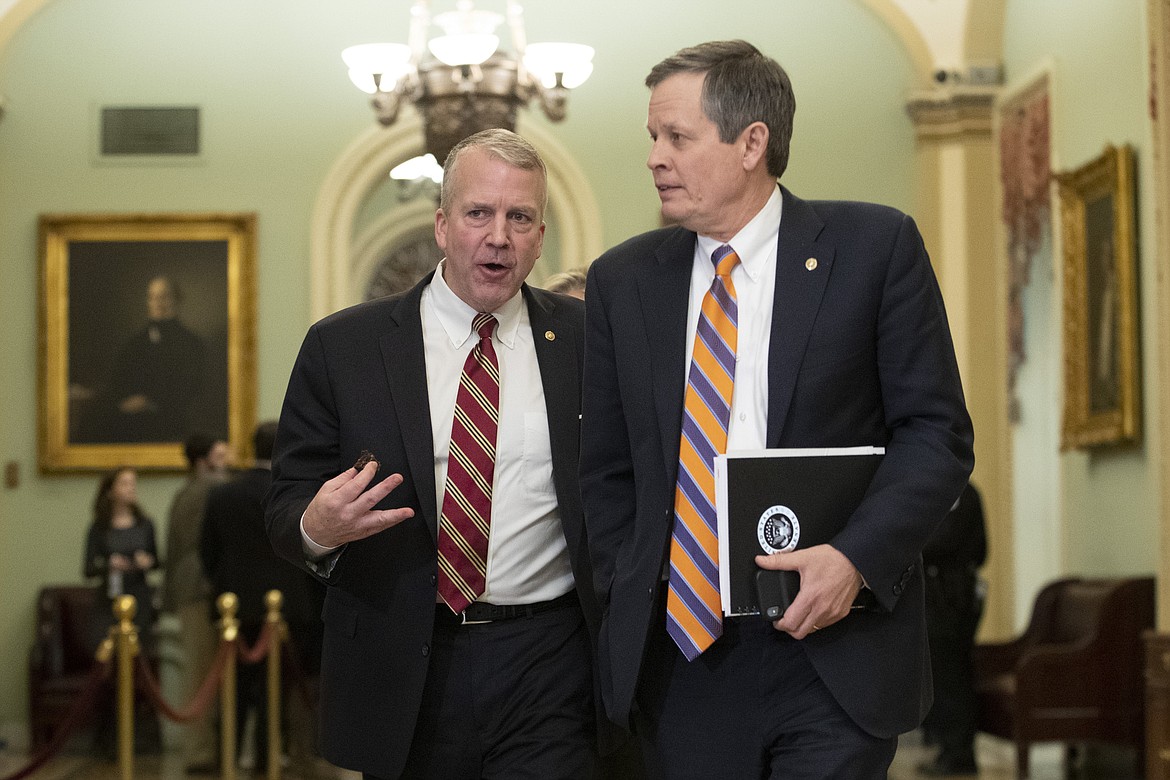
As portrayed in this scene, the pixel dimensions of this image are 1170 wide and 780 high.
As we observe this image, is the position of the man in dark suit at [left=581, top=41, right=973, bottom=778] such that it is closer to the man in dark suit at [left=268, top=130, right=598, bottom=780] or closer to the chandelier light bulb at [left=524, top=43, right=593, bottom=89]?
the man in dark suit at [left=268, top=130, right=598, bottom=780]

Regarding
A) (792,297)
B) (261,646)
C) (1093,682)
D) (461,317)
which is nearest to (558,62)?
(261,646)

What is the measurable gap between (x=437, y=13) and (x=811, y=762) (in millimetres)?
9879

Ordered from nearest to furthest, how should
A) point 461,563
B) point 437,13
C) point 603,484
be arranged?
point 603,484
point 461,563
point 437,13

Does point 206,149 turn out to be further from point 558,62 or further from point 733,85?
point 733,85

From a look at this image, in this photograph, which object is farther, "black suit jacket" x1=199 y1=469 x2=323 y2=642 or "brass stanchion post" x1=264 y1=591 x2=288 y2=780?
"black suit jacket" x1=199 y1=469 x2=323 y2=642

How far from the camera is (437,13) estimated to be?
39.3 ft

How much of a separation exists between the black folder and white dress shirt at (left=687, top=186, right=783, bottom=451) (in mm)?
138

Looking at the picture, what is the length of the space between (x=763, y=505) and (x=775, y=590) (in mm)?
140

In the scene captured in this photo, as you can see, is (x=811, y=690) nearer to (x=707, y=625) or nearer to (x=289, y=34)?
(x=707, y=625)

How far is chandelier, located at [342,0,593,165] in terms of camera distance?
8.51 m

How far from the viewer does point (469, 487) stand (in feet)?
11.3

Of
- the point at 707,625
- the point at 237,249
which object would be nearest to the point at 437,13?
the point at 237,249

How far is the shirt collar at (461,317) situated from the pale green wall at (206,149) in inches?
334

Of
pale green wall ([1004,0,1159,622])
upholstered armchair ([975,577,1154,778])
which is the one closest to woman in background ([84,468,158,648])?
upholstered armchair ([975,577,1154,778])
